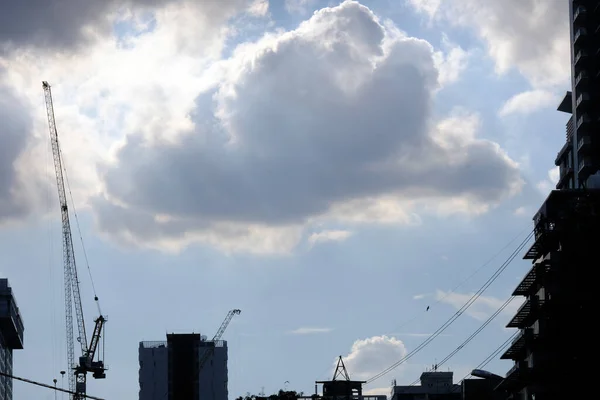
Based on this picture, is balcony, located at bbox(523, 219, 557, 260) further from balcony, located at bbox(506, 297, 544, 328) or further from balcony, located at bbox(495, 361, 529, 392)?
balcony, located at bbox(495, 361, 529, 392)

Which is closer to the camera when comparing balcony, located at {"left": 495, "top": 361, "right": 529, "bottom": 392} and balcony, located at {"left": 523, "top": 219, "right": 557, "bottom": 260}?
balcony, located at {"left": 523, "top": 219, "right": 557, "bottom": 260}

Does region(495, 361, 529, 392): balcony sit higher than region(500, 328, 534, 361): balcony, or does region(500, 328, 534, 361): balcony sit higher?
region(500, 328, 534, 361): balcony

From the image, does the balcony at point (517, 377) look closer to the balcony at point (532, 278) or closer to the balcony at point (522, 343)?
the balcony at point (522, 343)

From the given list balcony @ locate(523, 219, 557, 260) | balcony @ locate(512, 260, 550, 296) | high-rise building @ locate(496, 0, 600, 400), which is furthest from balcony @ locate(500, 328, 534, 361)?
balcony @ locate(523, 219, 557, 260)

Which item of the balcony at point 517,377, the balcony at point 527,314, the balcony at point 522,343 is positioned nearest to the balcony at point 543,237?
the balcony at point 527,314

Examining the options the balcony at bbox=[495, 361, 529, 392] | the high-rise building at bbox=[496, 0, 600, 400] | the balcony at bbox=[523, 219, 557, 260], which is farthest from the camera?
the balcony at bbox=[495, 361, 529, 392]

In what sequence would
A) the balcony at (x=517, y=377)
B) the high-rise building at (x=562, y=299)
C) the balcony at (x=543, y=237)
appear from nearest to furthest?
the high-rise building at (x=562, y=299), the balcony at (x=543, y=237), the balcony at (x=517, y=377)

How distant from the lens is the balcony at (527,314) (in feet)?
610

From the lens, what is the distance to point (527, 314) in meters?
191

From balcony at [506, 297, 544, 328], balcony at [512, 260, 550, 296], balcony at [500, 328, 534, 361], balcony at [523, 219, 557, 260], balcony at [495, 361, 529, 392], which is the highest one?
balcony at [523, 219, 557, 260]

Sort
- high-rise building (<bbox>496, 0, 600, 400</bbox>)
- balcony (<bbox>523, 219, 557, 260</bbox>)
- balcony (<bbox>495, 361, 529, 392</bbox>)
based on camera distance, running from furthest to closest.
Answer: balcony (<bbox>495, 361, 529, 392</bbox>) < balcony (<bbox>523, 219, 557, 260</bbox>) < high-rise building (<bbox>496, 0, 600, 400</bbox>)

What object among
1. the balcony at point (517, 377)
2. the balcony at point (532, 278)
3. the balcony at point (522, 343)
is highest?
the balcony at point (532, 278)

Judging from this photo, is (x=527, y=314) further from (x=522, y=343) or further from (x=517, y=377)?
(x=517, y=377)

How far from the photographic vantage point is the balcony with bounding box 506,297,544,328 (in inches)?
7321
